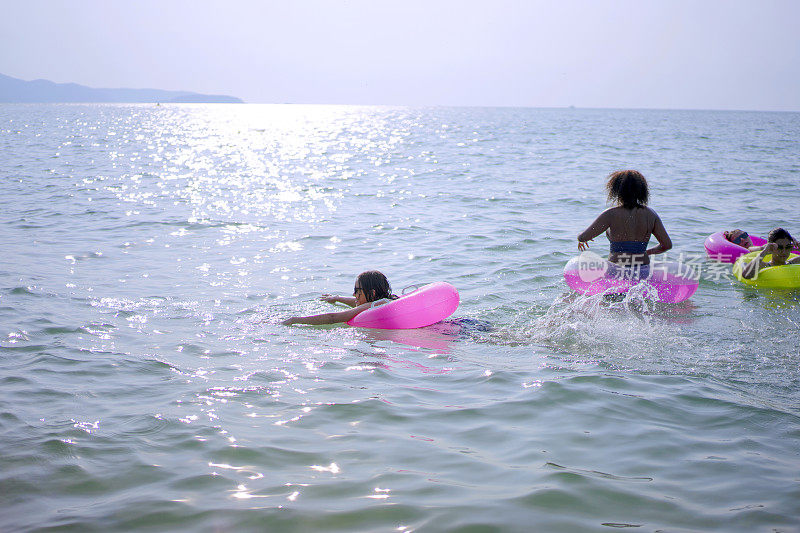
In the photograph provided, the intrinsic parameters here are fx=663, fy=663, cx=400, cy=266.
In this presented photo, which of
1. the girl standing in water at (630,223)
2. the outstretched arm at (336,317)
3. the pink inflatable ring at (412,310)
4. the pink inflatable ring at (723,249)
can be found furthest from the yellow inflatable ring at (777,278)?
the outstretched arm at (336,317)

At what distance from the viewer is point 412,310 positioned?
5.96 metres

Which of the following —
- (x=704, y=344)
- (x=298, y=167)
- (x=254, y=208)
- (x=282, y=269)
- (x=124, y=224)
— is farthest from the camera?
(x=298, y=167)

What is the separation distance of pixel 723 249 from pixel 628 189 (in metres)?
3.04

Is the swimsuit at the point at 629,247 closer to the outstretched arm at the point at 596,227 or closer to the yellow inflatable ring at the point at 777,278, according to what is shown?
the outstretched arm at the point at 596,227

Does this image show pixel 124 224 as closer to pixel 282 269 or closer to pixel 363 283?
pixel 282 269

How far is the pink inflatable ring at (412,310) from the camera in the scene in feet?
19.5

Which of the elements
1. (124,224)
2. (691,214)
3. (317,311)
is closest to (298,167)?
(124,224)

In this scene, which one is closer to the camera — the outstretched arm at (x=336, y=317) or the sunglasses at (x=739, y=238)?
the outstretched arm at (x=336, y=317)

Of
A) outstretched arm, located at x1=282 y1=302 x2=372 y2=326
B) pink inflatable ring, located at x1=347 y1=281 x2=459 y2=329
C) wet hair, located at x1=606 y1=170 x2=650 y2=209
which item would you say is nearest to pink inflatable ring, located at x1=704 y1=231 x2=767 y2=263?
wet hair, located at x1=606 y1=170 x2=650 y2=209

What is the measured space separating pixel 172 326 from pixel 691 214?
1068cm

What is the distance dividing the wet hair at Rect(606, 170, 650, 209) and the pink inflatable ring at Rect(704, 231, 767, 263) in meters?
2.76

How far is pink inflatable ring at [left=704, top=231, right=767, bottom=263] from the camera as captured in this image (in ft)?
28.4

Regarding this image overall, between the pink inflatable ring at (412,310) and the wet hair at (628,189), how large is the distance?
79.4 inches

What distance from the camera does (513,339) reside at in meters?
5.88
